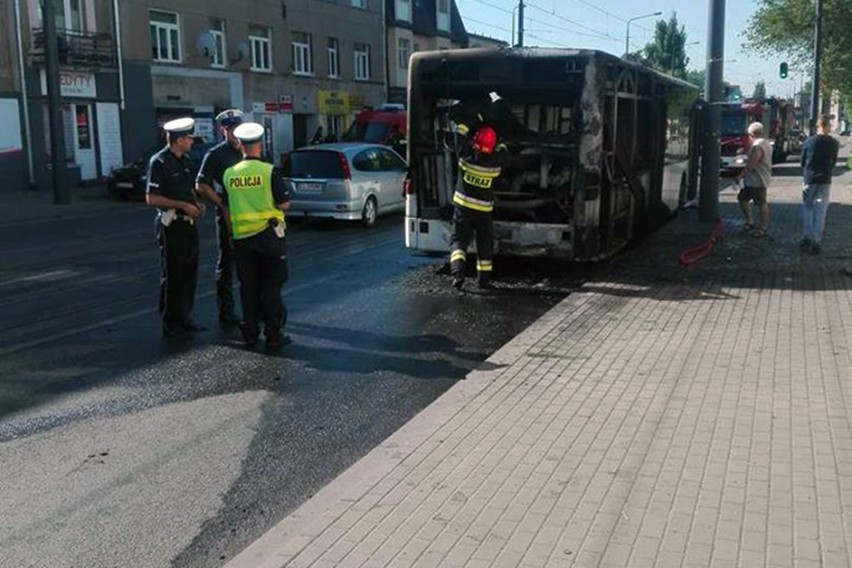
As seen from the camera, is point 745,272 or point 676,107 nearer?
point 745,272

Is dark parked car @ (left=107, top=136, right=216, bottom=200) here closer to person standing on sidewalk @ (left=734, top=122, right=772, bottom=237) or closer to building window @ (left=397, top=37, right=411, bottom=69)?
person standing on sidewalk @ (left=734, top=122, right=772, bottom=237)

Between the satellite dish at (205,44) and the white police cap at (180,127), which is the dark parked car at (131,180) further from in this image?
the white police cap at (180,127)

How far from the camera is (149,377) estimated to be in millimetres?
6914

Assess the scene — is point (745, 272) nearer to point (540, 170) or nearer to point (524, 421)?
point (540, 170)

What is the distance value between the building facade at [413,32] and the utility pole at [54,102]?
26384 millimetres

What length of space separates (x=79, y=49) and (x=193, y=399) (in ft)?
84.1

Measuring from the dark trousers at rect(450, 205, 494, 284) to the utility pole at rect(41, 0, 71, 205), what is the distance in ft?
53.7

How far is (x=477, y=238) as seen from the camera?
1053cm

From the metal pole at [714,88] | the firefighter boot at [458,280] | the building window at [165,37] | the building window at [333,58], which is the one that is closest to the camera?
the firefighter boot at [458,280]

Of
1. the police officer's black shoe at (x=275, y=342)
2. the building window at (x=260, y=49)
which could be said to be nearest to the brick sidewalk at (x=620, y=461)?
the police officer's black shoe at (x=275, y=342)

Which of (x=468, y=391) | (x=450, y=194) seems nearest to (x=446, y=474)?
(x=468, y=391)

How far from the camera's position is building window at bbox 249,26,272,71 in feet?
124

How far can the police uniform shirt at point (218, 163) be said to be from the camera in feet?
27.7

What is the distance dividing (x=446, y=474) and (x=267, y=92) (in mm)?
35856
